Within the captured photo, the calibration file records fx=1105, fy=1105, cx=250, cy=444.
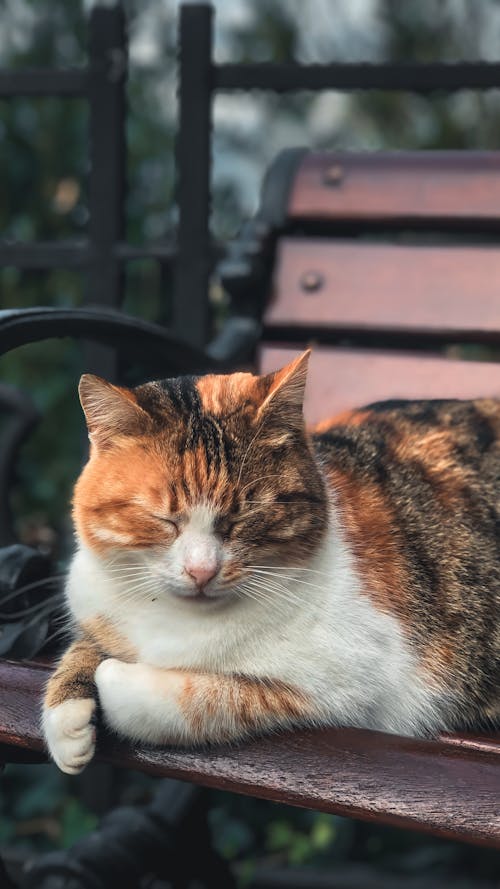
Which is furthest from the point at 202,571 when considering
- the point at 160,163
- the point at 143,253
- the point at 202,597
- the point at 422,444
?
the point at 160,163

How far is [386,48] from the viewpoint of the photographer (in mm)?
3158

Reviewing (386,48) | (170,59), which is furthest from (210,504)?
(386,48)

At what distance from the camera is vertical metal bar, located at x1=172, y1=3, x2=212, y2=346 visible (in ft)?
6.92

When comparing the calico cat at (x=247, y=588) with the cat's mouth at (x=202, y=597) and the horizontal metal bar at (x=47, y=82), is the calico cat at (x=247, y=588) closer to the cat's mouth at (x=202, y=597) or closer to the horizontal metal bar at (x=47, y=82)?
the cat's mouth at (x=202, y=597)

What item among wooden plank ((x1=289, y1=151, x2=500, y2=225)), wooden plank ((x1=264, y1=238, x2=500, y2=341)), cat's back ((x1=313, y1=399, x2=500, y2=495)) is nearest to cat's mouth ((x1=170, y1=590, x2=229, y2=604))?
cat's back ((x1=313, y1=399, x2=500, y2=495))

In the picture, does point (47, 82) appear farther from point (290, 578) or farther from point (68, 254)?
point (290, 578)

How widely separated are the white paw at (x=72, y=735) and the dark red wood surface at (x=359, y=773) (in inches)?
1.0

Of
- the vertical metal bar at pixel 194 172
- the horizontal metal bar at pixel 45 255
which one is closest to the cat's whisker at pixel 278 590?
the vertical metal bar at pixel 194 172

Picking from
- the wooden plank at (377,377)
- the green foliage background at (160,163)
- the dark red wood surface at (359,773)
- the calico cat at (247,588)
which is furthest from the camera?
the green foliage background at (160,163)

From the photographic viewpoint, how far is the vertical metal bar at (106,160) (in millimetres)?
2137

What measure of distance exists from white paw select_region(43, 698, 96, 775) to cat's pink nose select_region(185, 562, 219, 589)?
18 centimetres

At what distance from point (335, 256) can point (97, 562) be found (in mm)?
1067

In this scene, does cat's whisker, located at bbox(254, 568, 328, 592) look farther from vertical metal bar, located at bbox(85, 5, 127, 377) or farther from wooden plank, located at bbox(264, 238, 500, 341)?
vertical metal bar, located at bbox(85, 5, 127, 377)

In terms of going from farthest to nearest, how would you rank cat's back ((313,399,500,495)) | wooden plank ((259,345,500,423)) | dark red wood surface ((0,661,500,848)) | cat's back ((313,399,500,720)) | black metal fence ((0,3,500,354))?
1. black metal fence ((0,3,500,354))
2. wooden plank ((259,345,500,423))
3. cat's back ((313,399,500,495))
4. cat's back ((313,399,500,720))
5. dark red wood surface ((0,661,500,848))
